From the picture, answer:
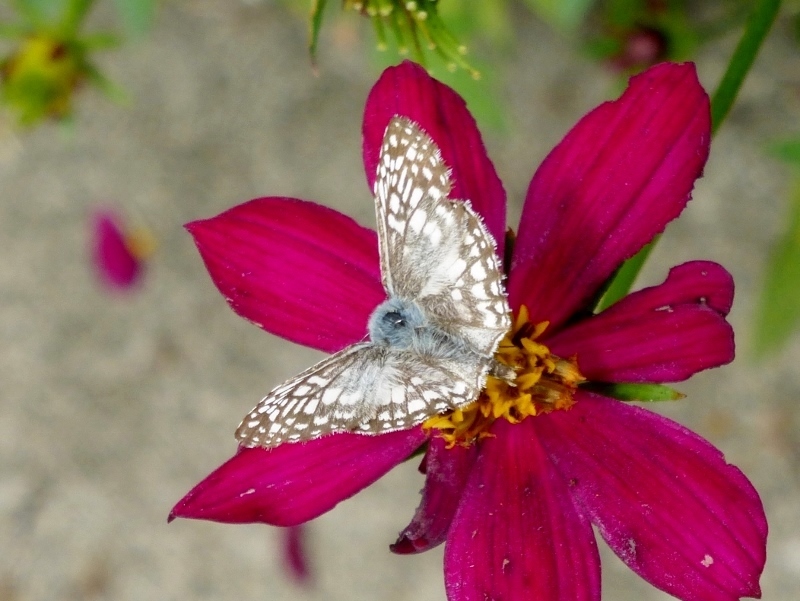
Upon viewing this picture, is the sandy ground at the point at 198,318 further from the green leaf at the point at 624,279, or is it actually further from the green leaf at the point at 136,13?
the green leaf at the point at 624,279

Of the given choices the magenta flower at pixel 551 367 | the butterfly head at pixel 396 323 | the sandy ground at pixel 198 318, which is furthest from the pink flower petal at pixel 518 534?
the sandy ground at pixel 198 318

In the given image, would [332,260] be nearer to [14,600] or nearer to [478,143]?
[478,143]

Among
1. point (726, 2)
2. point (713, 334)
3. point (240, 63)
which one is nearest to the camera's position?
point (713, 334)

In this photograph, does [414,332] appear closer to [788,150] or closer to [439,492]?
[439,492]

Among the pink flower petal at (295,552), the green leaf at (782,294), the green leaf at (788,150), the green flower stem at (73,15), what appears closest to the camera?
the green leaf at (788,150)

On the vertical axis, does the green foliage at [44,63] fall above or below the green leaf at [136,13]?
below

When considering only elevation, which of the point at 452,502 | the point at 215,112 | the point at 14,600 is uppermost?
the point at 215,112

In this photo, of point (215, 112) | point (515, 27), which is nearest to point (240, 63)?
point (215, 112)
